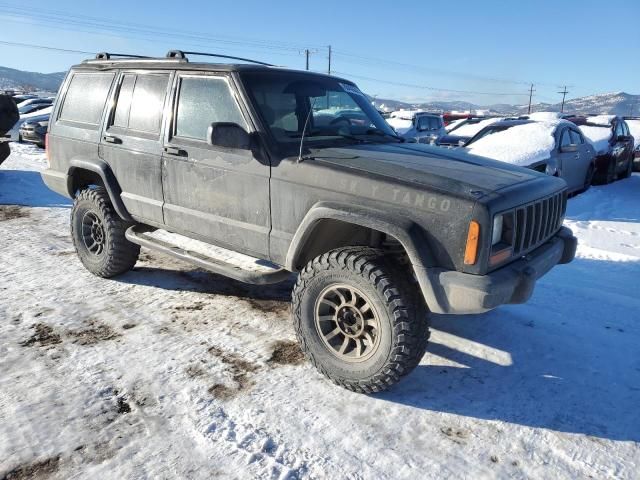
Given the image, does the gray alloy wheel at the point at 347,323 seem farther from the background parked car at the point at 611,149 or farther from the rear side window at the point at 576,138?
the background parked car at the point at 611,149

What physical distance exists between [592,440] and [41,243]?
5874 millimetres

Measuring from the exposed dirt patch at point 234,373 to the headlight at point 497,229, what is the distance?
1716 millimetres

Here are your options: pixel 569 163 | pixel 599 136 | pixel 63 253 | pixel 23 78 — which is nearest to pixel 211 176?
pixel 63 253

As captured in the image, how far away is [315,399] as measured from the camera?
2.94 m

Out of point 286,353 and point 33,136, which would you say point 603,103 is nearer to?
point 33,136

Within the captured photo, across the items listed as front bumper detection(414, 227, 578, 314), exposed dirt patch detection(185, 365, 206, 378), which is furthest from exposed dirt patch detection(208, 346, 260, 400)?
front bumper detection(414, 227, 578, 314)

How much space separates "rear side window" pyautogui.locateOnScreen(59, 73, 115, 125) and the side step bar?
1168 mm

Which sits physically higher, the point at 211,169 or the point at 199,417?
the point at 211,169

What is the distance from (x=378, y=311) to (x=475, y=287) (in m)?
0.59

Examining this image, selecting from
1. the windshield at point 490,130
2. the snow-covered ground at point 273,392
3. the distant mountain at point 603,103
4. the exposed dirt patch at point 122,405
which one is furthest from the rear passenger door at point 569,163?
the distant mountain at point 603,103

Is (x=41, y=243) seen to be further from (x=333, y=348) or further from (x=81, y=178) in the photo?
(x=333, y=348)

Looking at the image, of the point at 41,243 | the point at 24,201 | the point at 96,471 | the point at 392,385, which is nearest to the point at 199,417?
the point at 96,471

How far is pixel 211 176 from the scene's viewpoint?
3.58 meters

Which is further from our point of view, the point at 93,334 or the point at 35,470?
the point at 93,334
